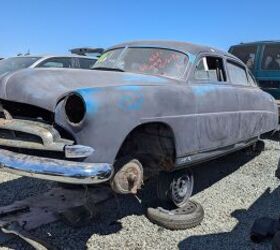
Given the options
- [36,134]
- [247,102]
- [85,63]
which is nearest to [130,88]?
[36,134]

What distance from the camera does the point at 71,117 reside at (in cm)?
342

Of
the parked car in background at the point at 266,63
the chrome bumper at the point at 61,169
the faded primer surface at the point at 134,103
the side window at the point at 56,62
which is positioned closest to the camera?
the chrome bumper at the point at 61,169

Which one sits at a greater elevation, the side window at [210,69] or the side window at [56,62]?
the side window at [210,69]

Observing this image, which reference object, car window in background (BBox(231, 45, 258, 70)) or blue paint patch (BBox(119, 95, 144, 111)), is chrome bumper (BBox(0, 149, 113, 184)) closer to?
blue paint patch (BBox(119, 95, 144, 111))

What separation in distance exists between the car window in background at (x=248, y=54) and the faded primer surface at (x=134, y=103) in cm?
471

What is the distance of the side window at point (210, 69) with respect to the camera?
16.3 ft

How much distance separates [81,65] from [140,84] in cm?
597

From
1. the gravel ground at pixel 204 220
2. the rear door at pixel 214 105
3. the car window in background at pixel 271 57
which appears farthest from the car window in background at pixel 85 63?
the rear door at pixel 214 105

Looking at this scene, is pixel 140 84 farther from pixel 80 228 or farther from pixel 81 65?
pixel 81 65

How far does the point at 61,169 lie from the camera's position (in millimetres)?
3281

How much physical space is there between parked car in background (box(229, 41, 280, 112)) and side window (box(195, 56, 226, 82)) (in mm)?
4355

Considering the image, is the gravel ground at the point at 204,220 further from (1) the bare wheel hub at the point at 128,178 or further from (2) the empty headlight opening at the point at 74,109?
(2) the empty headlight opening at the point at 74,109

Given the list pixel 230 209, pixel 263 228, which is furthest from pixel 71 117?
pixel 230 209

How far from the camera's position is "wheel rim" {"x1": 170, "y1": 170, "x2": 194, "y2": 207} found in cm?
464
